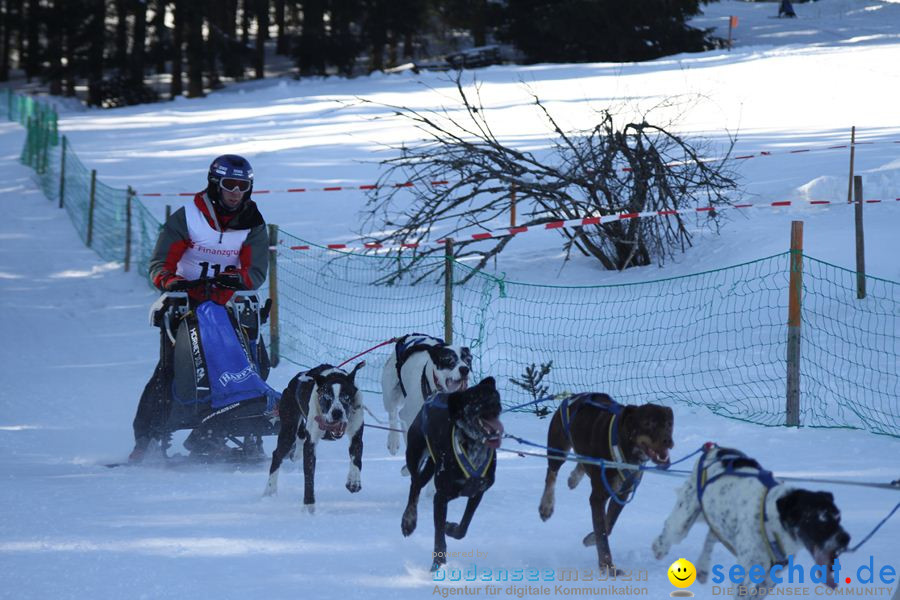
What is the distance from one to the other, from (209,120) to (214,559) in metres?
24.2

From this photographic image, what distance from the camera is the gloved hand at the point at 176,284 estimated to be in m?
6.80

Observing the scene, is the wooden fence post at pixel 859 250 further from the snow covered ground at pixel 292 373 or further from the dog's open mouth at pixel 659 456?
the dog's open mouth at pixel 659 456

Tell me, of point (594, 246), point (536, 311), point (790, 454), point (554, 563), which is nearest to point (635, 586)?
point (554, 563)

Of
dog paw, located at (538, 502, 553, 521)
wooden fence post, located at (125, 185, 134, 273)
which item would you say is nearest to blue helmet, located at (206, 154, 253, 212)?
dog paw, located at (538, 502, 553, 521)

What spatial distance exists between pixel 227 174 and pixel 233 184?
0.09 meters

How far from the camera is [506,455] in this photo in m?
7.21

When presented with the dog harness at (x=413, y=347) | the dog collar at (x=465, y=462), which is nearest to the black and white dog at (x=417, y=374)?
the dog harness at (x=413, y=347)

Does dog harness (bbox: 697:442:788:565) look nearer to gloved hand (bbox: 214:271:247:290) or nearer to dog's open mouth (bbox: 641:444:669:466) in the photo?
dog's open mouth (bbox: 641:444:669:466)

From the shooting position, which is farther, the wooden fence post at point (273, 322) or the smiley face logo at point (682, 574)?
the wooden fence post at point (273, 322)

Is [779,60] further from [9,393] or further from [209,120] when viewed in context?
[9,393]

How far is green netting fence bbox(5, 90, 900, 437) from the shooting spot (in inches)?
320

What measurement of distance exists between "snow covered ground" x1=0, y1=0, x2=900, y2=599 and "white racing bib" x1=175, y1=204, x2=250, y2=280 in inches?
49.4

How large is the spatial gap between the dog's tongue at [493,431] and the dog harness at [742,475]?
938 millimetres

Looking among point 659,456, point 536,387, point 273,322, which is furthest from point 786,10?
point 659,456
